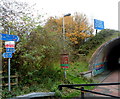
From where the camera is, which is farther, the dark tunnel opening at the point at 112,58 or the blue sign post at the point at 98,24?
the dark tunnel opening at the point at 112,58

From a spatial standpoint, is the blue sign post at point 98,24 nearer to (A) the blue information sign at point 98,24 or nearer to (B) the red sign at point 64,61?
(A) the blue information sign at point 98,24

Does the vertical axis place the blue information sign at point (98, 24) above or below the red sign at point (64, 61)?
above

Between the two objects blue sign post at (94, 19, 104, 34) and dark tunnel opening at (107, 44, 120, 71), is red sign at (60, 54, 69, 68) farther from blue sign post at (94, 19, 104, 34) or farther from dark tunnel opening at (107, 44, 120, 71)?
dark tunnel opening at (107, 44, 120, 71)

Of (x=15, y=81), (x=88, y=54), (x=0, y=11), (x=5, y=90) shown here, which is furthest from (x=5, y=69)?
(x=88, y=54)

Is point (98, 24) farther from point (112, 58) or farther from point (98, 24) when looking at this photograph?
point (112, 58)

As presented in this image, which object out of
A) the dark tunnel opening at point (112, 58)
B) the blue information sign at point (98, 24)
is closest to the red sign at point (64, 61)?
the blue information sign at point (98, 24)

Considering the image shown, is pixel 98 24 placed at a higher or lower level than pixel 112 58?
higher

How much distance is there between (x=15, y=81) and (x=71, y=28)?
1537 cm

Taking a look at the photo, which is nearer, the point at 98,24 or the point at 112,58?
the point at 98,24

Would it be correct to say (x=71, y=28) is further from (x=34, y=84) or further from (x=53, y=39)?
(x=34, y=84)

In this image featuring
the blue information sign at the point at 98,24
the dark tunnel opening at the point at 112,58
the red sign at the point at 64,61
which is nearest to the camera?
the red sign at the point at 64,61

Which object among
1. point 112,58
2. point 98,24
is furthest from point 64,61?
point 112,58

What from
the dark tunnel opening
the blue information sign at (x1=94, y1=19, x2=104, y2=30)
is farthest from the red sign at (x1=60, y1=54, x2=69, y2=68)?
the dark tunnel opening

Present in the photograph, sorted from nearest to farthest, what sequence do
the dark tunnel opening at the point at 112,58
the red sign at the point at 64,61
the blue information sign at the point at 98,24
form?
the red sign at the point at 64,61 < the blue information sign at the point at 98,24 < the dark tunnel opening at the point at 112,58
